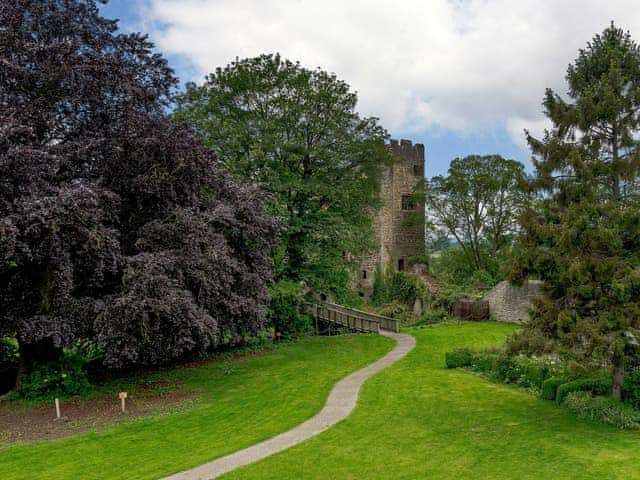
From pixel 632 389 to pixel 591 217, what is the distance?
3.84 m

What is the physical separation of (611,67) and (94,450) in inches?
512

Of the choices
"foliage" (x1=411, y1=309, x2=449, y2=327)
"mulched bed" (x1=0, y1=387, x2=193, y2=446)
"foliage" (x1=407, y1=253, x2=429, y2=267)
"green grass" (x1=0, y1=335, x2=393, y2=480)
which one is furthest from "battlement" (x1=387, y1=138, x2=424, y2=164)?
"mulched bed" (x1=0, y1=387, x2=193, y2=446)

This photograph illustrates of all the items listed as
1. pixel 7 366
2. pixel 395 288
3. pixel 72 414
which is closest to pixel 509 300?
pixel 395 288

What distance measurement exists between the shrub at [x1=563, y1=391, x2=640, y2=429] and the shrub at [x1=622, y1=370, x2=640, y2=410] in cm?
32

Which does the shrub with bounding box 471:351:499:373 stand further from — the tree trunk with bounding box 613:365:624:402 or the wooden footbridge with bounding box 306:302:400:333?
the wooden footbridge with bounding box 306:302:400:333

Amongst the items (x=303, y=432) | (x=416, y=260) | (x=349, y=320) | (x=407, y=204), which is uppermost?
(x=407, y=204)

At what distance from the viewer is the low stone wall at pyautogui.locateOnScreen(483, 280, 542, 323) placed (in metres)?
26.7

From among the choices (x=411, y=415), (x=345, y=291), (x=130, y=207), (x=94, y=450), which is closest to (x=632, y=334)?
(x=411, y=415)

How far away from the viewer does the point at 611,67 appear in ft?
36.8

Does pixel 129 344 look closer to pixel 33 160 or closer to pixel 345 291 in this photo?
pixel 33 160

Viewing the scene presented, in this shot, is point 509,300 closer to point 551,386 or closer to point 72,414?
point 551,386

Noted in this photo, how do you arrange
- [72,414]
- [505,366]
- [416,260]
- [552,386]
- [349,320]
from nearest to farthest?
[552,386]
[72,414]
[505,366]
[349,320]
[416,260]

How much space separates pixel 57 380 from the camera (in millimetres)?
15102

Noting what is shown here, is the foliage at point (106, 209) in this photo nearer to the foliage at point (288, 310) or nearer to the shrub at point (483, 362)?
the foliage at point (288, 310)
